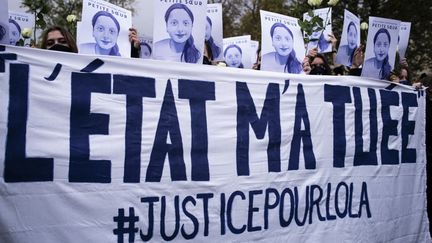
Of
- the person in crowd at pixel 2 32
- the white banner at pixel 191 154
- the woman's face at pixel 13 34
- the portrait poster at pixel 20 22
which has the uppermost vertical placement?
the portrait poster at pixel 20 22

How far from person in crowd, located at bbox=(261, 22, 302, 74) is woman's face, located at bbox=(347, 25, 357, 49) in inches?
26.2

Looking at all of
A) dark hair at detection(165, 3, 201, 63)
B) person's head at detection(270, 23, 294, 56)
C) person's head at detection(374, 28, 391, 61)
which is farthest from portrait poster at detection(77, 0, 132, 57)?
person's head at detection(374, 28, 391, 61)

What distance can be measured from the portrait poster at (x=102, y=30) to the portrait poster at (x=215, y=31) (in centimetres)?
98

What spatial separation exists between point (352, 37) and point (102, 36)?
2.19 m

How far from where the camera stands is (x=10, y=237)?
8.27ft

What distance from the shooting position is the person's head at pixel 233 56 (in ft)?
17.5

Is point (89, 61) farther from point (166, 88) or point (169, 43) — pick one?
point (169, 43)

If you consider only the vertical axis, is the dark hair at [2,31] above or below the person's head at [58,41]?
below

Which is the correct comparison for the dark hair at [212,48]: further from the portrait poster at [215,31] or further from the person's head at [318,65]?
the person's head at [318,65]

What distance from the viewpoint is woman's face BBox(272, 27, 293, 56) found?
4.14 metres

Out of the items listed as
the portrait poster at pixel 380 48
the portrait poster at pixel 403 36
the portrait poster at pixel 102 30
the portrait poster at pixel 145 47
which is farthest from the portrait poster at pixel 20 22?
the portrait poster at pixel 403 36

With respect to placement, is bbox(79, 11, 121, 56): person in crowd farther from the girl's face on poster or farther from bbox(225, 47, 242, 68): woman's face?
bbox(225, 47, 242, 68): woman's face

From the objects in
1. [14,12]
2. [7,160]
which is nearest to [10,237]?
[7,160]

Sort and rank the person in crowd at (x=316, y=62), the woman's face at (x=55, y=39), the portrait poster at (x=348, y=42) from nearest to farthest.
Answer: the woman's face at (x=55, y=39) → the person in crowd at (x=316, y=62) → the portrait poster at (x=348, y=42)
